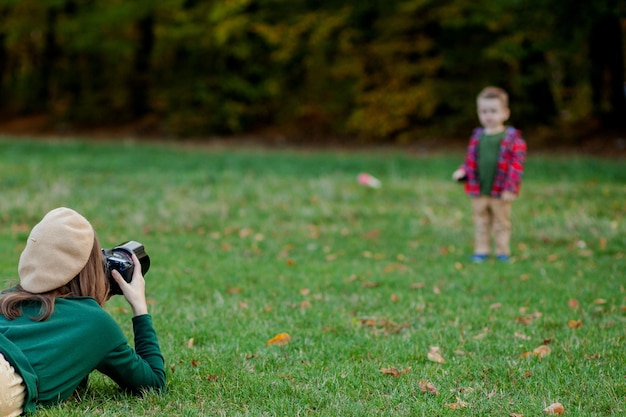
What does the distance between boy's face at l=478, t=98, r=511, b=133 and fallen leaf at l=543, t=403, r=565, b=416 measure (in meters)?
4.63

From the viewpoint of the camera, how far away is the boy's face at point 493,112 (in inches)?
313

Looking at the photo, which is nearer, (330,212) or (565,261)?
(565,261)

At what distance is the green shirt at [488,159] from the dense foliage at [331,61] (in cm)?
1095

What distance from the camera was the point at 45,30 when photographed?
3177cm

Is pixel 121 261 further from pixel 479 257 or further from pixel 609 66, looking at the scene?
pixel 609 66

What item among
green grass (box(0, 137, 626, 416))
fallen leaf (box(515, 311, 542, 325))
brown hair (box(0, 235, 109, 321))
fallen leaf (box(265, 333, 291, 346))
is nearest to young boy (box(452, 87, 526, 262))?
green grass (box(0, 137, 626, 416))

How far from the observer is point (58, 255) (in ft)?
11.2

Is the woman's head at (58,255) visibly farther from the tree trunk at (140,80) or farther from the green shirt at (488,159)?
the tree trunk at (140,80)

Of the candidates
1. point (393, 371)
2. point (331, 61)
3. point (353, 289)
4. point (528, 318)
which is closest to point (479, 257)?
point (353, 289)

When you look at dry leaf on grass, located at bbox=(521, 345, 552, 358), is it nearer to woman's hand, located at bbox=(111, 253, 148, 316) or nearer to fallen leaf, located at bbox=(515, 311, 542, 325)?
fallen leaf, located at bbox=(515, 311, 542, 325)

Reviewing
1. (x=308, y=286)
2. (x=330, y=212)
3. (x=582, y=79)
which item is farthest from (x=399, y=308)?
(x=582, y=79)

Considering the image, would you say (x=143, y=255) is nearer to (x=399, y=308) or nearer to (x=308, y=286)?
(x=399, y=308)

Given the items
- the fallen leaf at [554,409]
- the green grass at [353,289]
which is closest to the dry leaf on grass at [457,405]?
the green grass at [353,289]

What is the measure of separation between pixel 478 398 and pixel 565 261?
14.7 feet
